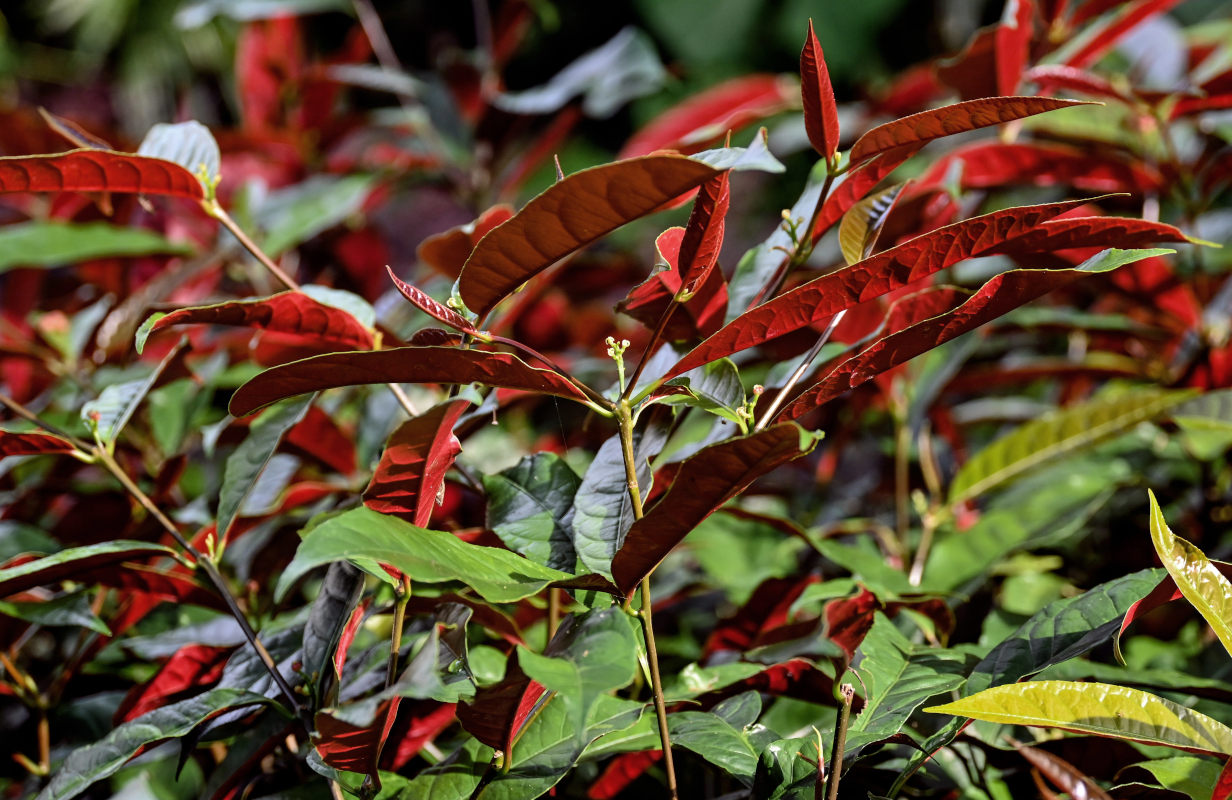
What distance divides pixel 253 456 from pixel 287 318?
106 millimetres

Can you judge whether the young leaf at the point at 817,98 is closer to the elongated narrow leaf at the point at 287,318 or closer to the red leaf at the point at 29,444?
the elongated narrow leaf at the point at 287,318

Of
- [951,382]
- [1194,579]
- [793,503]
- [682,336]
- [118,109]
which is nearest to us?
[1194,579]

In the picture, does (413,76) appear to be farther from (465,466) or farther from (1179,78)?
(1179,78)

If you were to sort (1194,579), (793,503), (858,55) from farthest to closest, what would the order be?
(858,55) → (793,503) → (1194,579)

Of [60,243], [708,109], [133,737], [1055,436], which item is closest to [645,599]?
[133,737]

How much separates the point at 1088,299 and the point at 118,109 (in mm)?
6447

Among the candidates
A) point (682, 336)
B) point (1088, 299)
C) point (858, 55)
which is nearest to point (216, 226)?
point (682, 336)

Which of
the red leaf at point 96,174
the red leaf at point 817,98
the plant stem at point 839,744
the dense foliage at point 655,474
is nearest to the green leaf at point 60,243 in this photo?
the dense foliage at point 655,474

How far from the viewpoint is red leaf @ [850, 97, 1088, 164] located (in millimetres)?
441

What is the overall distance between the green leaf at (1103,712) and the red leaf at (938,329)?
0.16m

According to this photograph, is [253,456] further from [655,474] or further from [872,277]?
[872,277]

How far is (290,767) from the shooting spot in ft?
2.05

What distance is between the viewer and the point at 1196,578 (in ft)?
1.49

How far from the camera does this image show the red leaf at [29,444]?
1.81ft
